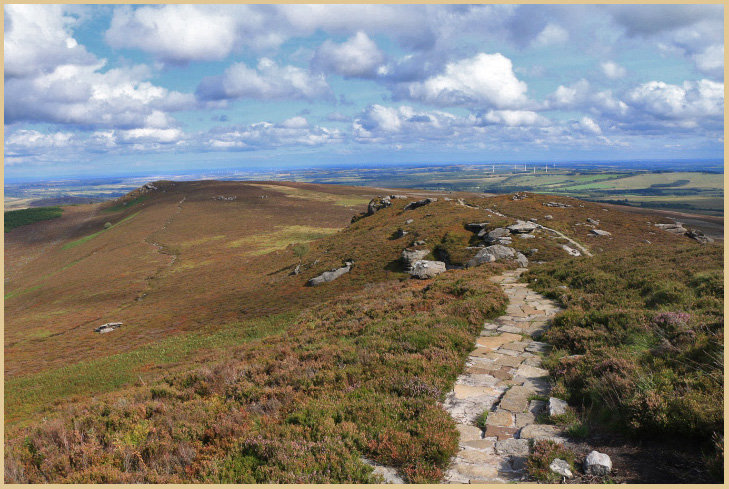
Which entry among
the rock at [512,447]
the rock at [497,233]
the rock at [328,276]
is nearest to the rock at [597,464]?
the rock at [512,447]

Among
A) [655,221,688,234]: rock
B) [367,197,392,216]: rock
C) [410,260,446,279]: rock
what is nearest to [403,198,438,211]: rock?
[367,197,392,216]: rock

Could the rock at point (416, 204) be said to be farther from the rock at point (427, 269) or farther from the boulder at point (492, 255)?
the boulder at point (492, 255)

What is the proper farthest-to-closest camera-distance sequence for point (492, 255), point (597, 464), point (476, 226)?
point (476, 226), point (492, 255), point (597, 464)

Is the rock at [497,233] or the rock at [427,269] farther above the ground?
the rock at [497,233]

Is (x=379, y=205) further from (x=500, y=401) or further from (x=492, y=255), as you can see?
(x=500, y=401)

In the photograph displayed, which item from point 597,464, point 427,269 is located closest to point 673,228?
point 427,269

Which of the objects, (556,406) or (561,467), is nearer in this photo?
(561,467)
